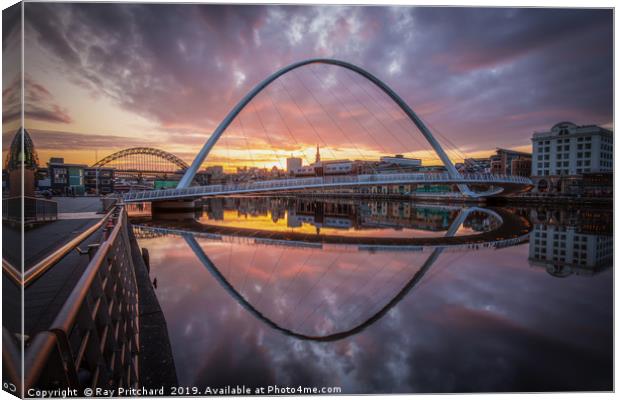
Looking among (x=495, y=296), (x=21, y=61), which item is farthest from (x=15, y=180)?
(x=495, y=296)

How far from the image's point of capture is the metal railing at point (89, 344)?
3.83ft

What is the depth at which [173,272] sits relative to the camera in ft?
26.4

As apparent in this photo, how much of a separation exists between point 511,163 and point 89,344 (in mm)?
69751

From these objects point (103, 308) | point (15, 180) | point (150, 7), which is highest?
point (150, 7)

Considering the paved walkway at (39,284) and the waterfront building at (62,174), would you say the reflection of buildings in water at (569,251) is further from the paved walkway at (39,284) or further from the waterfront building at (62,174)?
the waterfront building at (62,174)

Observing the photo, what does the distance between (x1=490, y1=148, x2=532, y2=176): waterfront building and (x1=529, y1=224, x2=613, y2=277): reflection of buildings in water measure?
48.1m

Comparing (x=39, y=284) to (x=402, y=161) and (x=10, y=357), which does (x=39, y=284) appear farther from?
(x=402, y=161)

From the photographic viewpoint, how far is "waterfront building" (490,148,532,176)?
59406 millimetres

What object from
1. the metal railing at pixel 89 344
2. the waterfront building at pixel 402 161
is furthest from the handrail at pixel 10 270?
the waterfront building at pixel 402 161

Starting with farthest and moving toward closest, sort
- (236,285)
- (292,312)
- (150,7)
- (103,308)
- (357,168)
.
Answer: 1. (357,168)
2. (236,285)
3. (292,312)
4. (150,7)
5. (103,308)

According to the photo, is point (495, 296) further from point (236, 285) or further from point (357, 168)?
point (357, 168)

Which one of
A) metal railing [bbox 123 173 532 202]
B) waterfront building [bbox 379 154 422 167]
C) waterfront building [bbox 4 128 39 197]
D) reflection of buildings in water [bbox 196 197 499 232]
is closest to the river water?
waterfront building [bbox 4 128 39 197]

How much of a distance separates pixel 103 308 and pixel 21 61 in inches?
89.1

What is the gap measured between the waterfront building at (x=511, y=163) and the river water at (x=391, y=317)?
55.2 metres
